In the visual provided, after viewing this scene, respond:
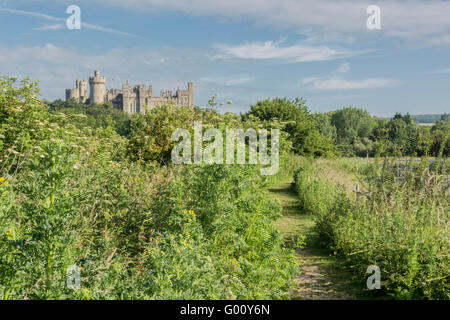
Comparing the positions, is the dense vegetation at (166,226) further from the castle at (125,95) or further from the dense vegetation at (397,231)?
the castle at (125,95)

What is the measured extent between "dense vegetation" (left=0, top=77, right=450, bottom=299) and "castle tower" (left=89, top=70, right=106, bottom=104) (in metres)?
92.0

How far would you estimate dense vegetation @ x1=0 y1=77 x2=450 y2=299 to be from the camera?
238 centimetres

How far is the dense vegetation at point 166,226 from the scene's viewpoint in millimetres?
2381

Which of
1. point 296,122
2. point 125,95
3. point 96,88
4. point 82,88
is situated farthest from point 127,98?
point 296,122

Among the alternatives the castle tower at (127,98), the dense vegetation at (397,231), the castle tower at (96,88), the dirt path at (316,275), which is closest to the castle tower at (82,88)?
the castle tower at (96,88)

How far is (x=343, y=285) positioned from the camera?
4.68 m

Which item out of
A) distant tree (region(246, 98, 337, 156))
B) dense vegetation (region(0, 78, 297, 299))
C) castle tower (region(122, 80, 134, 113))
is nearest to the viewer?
dense vegetation (region(0, 78, 297, 299))

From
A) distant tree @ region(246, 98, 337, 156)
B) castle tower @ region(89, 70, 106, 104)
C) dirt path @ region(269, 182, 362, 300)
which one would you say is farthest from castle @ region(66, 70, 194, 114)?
dirt path @ region(269, 182, 362, 300)

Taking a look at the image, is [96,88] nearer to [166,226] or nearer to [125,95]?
[125,95]

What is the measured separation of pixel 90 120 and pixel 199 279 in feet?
191

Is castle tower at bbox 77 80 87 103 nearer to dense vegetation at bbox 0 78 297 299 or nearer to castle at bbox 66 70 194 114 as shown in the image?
castle at bbox 66 70 194 114

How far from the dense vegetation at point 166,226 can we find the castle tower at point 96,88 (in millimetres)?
91971

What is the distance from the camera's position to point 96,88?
94.1 metres
